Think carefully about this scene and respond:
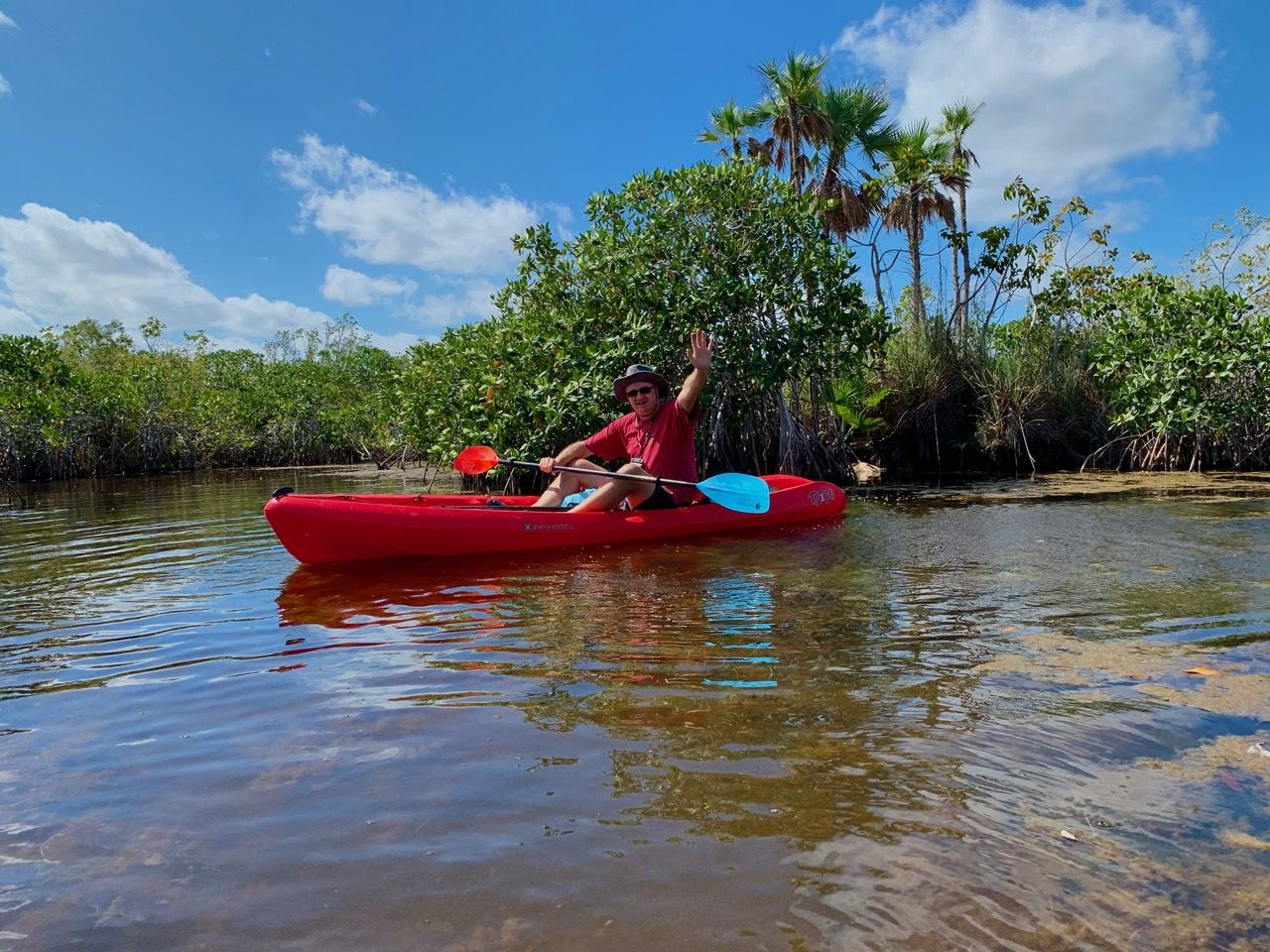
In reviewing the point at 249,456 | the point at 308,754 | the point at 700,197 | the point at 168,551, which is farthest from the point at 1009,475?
the point at 249,456

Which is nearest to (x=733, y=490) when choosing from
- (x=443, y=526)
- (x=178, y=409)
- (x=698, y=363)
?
(x=698, y=363)

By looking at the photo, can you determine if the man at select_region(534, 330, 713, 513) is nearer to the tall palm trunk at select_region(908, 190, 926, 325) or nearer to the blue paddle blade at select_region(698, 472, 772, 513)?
the blue paddle blade at select_region(698, 472, 772, 513)

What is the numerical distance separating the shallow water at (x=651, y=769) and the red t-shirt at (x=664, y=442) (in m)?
2.30

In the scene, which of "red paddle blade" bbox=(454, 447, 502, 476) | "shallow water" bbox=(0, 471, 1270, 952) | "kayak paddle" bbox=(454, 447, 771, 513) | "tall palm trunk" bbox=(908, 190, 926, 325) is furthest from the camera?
"tall palm trunk" bbox=(908, 190, 926, 325)

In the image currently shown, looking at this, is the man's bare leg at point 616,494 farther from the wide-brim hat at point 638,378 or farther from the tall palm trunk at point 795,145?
the tall palm trunk at point 795,145

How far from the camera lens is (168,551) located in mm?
6895

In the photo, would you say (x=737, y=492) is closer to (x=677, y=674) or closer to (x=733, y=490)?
(x=733, y=490)

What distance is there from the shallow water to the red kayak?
106cm

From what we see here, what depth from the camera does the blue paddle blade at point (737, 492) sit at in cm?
686

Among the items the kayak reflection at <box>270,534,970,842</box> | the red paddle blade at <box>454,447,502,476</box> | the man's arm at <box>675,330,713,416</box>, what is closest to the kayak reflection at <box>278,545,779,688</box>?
the kayak reflection at <box>270,534,970,842</box>

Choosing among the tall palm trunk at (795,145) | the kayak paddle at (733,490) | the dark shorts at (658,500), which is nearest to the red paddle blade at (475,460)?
the kayak paddle at (733,490)

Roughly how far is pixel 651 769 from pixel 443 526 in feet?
13.3

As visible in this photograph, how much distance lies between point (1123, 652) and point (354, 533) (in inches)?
187

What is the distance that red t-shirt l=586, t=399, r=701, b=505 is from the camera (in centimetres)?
681
